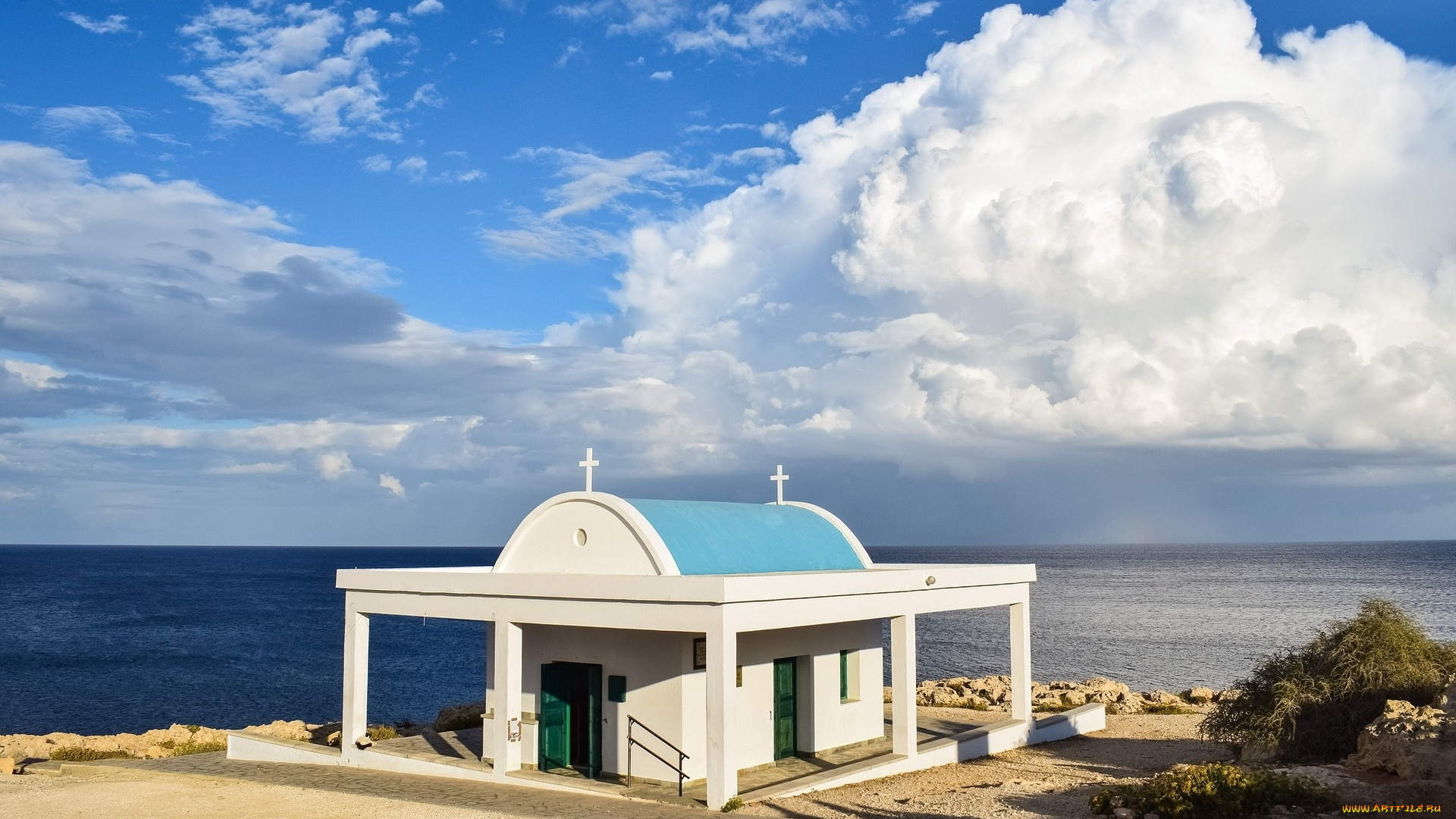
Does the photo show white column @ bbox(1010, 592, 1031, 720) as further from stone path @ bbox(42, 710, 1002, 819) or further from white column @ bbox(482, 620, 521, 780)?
white column @ bbox(482, 620, 521, 780)

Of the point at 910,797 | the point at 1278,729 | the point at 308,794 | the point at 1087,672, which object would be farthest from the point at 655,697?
the point at 1087,672

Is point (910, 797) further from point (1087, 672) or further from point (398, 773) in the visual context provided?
point (1087, 672)

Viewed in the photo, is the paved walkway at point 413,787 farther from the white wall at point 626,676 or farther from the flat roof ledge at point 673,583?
the flat roof ledge at point 673,583

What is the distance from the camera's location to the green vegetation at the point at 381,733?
2344 cm

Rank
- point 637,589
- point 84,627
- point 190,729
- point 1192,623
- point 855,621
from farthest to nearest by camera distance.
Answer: point 84,627, point 1192,623, point 190,729, point 855,621, point 637,589

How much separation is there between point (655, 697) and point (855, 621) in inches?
190

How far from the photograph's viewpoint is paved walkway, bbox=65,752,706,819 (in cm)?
1518

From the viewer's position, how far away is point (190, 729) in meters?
27.2

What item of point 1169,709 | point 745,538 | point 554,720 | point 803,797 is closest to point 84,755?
point 554,720

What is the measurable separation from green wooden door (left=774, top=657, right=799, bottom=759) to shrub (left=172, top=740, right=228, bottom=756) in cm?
1221

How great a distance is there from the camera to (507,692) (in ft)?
57.0

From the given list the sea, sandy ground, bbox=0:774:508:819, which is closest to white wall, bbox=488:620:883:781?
sandy ground, bbox=0:774:508:819

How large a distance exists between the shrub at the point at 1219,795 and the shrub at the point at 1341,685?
4.01 m

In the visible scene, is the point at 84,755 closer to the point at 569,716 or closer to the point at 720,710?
the point at 569,716
